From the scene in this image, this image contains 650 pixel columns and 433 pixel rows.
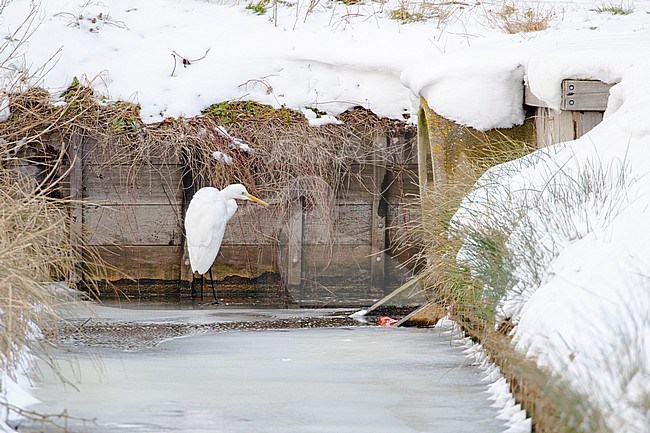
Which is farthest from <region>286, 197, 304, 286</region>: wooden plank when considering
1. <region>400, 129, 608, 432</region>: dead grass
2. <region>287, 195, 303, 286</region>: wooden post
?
<region>400, 129, 608, 432</region>: dead grass

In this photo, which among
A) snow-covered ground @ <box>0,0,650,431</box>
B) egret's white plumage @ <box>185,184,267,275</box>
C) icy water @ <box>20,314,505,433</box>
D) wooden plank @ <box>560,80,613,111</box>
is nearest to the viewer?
snow-covered ground @ <box>0,0,650,431</box>

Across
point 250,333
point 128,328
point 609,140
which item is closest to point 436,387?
point 609,140

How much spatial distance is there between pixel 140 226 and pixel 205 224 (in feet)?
5.57

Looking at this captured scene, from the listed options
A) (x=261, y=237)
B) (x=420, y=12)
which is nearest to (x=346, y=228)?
(x=261, y=237)

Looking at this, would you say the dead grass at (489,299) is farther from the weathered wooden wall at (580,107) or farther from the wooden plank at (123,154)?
the wooden plank at (123,154)

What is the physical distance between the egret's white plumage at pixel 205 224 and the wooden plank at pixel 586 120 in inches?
129

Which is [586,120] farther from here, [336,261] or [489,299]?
[336,261]

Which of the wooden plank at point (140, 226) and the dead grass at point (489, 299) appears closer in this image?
the dead grass at point (489, 299)

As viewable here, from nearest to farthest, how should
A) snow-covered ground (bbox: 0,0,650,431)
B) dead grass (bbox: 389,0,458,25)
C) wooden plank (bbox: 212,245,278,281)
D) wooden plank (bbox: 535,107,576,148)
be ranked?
snow-covered ground (bbox: 0,0,650,431) < wooden plank (bbox: 535,107,576,148) < wooden plank (bbox: 212,245,278,281) < dead grass (bbox: 389,0,458,25)

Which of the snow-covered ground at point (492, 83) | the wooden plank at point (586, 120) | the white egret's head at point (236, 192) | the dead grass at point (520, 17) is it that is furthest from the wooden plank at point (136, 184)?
the wooden plank at point (586, 120)

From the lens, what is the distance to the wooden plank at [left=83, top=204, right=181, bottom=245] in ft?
31.0

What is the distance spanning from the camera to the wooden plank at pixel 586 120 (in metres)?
5.81

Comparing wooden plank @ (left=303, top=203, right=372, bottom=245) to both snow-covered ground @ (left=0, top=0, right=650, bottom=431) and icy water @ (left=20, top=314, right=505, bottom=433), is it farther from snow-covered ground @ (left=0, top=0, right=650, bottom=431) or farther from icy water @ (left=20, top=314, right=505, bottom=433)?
icy water @ (left=20, top=314, right=505, bottom=433)

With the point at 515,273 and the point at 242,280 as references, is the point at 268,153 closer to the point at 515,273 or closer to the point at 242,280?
the point at 242,280
